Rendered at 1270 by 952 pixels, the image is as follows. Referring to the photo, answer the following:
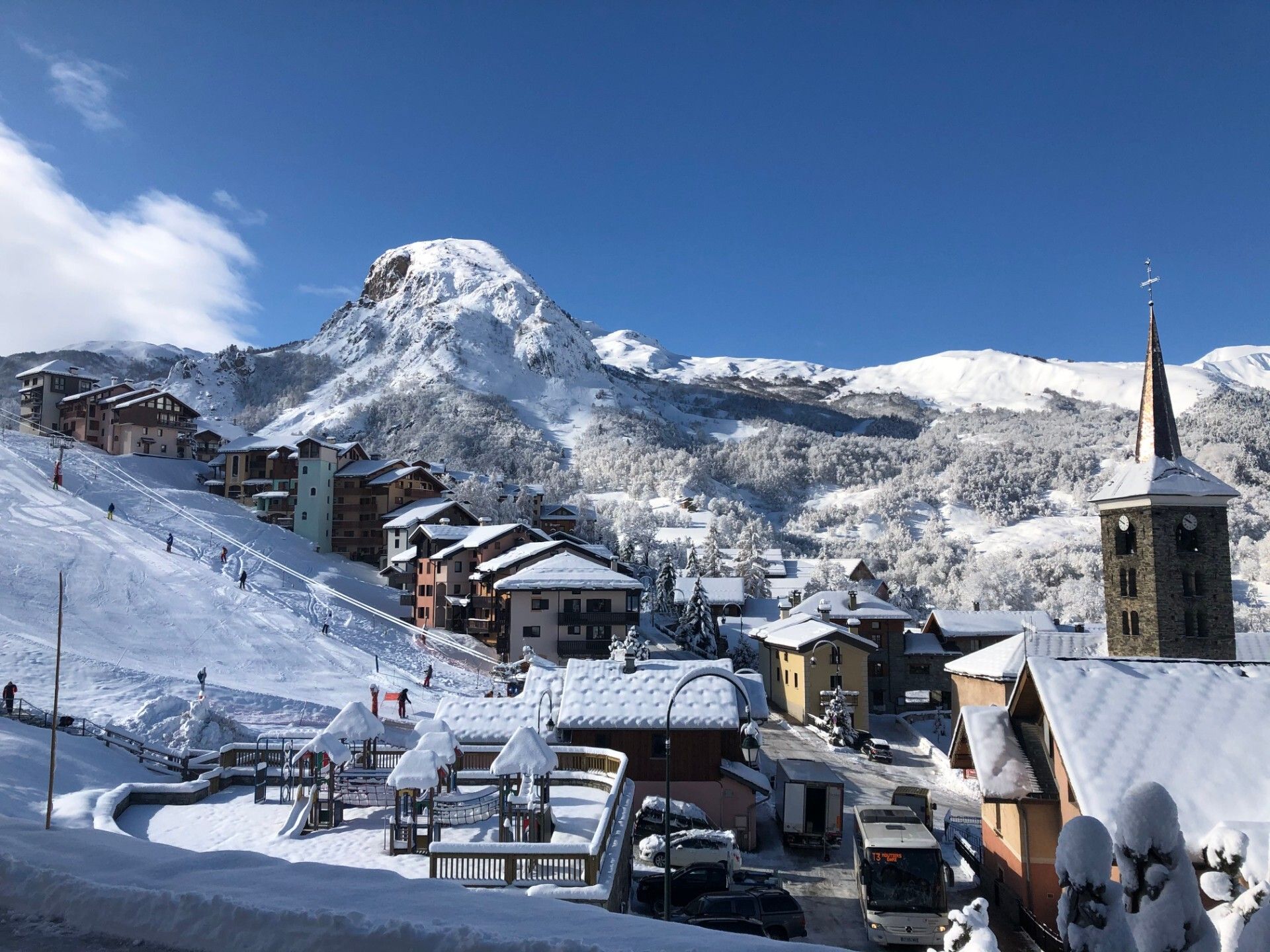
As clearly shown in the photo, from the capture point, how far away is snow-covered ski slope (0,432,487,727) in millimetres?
30297

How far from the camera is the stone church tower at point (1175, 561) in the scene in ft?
102

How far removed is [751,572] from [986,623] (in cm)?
3988

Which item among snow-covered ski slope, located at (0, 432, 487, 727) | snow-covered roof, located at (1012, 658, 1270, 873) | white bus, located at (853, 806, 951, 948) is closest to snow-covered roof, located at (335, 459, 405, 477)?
snow-covered ski slope, located at (0, 432, 487, 727)

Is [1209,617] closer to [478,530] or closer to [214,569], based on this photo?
[478,530]

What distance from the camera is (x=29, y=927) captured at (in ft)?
19.0

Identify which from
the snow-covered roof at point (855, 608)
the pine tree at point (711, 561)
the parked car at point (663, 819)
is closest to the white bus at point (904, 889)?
the parked car at point (663, 819)

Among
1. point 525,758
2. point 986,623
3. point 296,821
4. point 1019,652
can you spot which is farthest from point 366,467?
point 525,758

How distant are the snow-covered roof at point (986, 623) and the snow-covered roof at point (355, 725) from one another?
53.1 metres

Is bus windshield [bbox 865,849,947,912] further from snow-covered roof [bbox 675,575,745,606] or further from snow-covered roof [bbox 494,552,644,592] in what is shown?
snow-covered roof [bbox 675,575,745,606]

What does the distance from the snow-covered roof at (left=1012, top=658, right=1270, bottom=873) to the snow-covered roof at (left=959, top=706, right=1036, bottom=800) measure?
1739 millimetres

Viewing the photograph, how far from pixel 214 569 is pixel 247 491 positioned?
110ft

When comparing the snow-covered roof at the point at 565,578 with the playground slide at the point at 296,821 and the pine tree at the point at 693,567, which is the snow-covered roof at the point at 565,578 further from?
the pine tree at the point at 693,567

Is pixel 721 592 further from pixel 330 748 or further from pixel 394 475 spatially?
pixel 330 748

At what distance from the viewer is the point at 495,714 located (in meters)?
27.2
